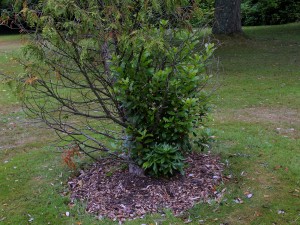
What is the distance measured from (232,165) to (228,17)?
37.8 feet

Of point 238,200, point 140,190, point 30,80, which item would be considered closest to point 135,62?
point 30,80

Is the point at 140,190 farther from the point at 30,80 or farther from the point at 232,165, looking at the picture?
the point at 30,80

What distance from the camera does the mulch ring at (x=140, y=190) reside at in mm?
4316

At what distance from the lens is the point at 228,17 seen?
15.8 meters

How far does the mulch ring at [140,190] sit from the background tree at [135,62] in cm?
20

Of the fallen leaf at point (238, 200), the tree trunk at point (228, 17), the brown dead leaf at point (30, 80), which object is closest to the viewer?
the brown dead leaf at point (30, 80)

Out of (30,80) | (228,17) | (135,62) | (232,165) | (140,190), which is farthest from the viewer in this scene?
(228,17)

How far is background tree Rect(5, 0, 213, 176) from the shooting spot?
13.3 ft

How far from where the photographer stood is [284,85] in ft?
32.3

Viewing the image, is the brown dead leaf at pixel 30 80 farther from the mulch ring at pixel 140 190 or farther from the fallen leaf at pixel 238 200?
the fallen leaf at pixel 238 200

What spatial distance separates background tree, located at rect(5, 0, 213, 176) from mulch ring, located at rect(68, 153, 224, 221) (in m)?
0.20

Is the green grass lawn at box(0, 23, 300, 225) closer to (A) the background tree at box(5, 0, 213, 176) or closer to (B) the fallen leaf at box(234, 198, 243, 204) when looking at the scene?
(B) the fallen leaf at box(234, 198, 243, 204)

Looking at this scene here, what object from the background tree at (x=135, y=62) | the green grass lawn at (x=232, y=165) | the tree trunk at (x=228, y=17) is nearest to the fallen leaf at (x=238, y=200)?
the green grass lawn at (x=232, y=165)

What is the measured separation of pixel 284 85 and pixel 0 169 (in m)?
6.70
